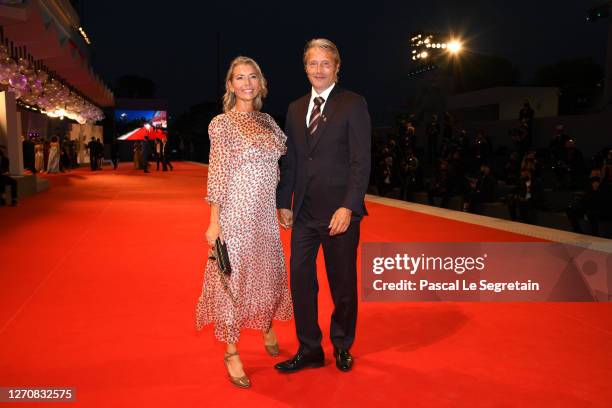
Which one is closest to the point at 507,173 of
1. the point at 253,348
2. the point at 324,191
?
the point at 253,348

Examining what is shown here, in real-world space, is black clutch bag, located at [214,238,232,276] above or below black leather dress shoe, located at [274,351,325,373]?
above

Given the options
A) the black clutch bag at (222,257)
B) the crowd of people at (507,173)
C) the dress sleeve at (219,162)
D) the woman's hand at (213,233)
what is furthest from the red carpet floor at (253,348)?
the crowd of people at (507,173)

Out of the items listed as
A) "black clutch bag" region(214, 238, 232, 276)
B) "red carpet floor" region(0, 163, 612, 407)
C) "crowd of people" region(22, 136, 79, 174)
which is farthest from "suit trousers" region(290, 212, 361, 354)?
"crowd of people" region(22, 136, 79, 174)

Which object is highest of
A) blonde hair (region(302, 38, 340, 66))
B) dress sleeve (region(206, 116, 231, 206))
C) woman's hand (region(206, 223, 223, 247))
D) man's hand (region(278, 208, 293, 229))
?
blonde hair (region(302, 38, 340, 66))

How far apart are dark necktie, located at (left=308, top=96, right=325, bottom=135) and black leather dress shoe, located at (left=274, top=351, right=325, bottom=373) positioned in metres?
1.19

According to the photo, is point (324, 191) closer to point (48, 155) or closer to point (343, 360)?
point (343, 360)

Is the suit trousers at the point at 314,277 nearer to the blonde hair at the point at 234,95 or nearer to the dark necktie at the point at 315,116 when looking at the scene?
the dark necktie at the point at 315,116

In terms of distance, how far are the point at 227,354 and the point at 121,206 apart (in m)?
8.89

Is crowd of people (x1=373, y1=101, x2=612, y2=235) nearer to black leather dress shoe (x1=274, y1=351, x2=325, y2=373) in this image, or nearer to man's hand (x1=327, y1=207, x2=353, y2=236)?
black leather dress shoe (x1=274, y1=351, x2=325, y2=373)

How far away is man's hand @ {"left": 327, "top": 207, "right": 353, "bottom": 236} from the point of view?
118 inches

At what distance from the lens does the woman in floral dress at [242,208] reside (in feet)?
9.96
